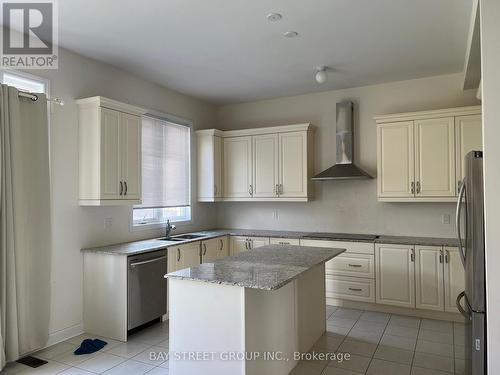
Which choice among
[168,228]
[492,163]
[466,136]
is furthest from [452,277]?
[168,228]

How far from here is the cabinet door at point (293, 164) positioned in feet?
16.3

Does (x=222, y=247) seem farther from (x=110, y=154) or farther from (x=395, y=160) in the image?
(x=395, y=160)

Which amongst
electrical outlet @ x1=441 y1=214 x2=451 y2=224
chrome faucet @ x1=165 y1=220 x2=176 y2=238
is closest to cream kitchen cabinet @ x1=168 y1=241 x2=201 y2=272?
chrome faucet @ x1=165 y1=220 x2=176 y2=238

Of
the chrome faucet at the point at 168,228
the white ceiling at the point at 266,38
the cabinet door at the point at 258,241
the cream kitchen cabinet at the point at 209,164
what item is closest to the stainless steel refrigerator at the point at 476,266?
the white ceiling at the point at 266,38

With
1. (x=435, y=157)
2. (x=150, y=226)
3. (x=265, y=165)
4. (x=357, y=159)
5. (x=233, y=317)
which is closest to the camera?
(x=233, y=317)

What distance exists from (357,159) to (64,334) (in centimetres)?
404

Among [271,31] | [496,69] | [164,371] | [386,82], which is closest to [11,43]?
[271,31]

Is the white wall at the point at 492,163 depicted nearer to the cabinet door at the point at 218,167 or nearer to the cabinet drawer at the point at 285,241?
the cabinet drawer at the point at 285,241

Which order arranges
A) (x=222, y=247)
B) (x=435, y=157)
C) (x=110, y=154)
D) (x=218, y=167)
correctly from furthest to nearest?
(x=218, y=167), (x=222, y=247), (x=435, y=157), (x=110, y=154)

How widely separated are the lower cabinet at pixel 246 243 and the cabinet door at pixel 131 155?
5.47 ft

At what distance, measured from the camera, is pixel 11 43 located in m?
3.14

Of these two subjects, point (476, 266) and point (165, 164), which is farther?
point (165, 164)

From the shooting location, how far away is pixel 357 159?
16.2ft

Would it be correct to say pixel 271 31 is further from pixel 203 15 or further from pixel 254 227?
pixel 254 227
